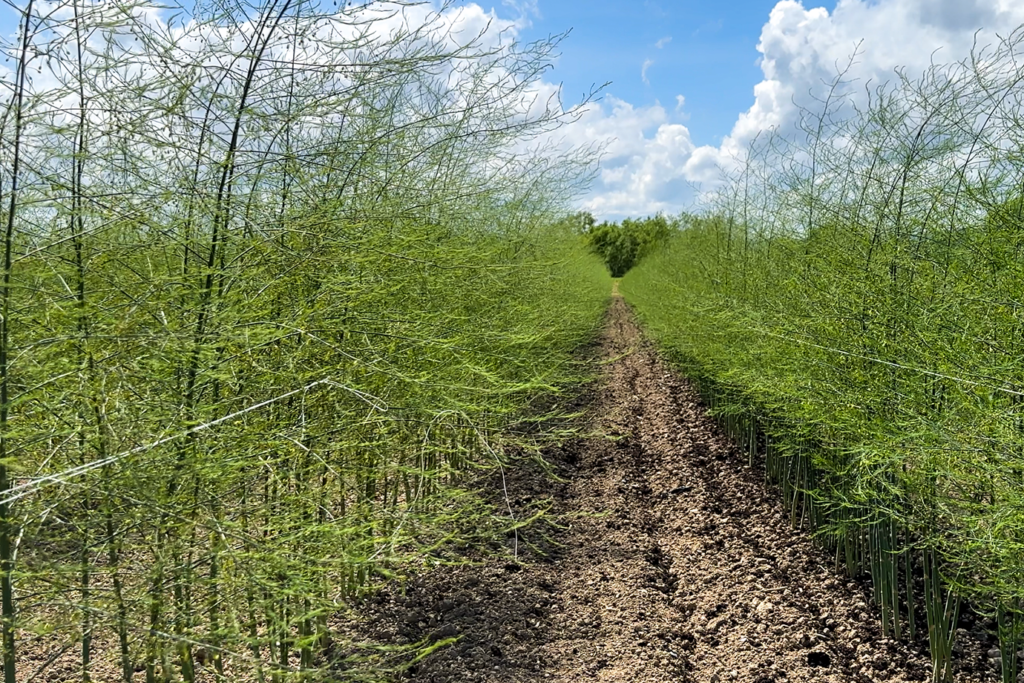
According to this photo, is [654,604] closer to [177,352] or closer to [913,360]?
[913,360]

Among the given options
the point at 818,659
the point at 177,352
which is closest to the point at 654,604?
the point at 818,659

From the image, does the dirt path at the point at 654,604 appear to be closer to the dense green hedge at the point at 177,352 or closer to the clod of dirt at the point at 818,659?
the clod of dirt at the point at 818,659

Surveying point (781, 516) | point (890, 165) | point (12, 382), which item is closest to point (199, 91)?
point (12, 382)

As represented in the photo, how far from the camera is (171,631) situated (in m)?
2.03

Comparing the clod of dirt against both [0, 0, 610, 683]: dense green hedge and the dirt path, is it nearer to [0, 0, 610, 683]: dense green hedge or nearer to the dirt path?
the dirt path

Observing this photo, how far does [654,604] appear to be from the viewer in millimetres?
4605

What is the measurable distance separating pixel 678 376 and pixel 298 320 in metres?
11.3

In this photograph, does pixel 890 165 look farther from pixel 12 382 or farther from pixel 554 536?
Result: pixel 12 382

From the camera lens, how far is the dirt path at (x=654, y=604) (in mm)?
3908

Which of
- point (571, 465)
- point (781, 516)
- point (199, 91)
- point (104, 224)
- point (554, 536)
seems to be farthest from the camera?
point (571, 465)

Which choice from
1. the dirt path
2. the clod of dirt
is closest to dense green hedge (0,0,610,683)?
the dirt path

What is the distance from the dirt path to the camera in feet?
12.8

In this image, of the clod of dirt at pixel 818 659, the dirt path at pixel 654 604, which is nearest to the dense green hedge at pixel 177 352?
the dirt path at pixel 654 604

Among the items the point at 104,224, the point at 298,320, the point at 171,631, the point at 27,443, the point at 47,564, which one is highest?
the point at 104,224
